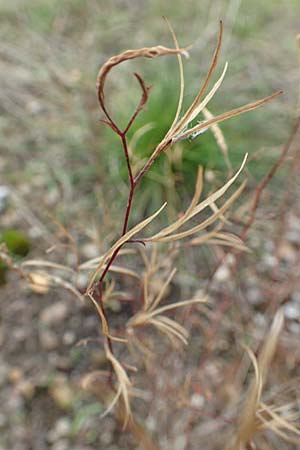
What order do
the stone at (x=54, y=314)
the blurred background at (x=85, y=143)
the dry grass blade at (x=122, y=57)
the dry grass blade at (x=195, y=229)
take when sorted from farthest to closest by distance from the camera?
the stone at (x=54, y=314), the blurred background at (x=85, y=143), the dry grass blade at (x=195, y=229), the dry grass blade at (x=122, y=57)

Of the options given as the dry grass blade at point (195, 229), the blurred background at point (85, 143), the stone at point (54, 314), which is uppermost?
the dry grass blade at point (195, 229)

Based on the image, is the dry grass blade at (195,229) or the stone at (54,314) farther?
the stone at (54,314)

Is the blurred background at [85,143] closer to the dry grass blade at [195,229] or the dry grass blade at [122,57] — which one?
the dry grass blade at [195,229]

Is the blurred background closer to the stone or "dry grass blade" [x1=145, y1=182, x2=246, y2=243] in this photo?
the stone

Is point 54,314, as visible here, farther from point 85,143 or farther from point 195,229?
point 195,229

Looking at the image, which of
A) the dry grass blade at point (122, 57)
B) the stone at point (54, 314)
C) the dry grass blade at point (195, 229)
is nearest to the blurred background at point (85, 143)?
the stone at point (54, 314)

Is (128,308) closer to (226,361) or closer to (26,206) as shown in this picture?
(226,361)

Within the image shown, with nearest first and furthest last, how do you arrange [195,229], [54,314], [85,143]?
[195,229] → [54,314] → [85,143]

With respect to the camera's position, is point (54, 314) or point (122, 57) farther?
point (54, 314)

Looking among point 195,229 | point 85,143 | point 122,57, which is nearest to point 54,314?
point 85,143

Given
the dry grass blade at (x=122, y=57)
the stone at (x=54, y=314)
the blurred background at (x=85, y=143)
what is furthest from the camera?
the stone at (x=54, y=314)
